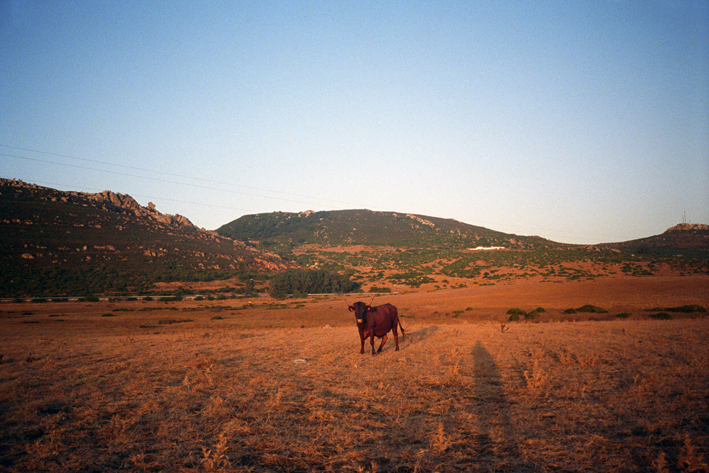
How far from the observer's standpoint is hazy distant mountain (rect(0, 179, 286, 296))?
51.9 metres

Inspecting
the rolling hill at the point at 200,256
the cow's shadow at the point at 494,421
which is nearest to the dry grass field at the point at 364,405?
the cow's shadow at the point at 494,421

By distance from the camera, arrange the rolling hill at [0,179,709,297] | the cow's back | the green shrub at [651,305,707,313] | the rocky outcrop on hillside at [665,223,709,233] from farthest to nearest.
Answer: the rocky outcrop on hillside at [665,223,709,233] → the rolling hill at [0,179,709,297] → the green shrub at [651,305,707,313] → the cow's back

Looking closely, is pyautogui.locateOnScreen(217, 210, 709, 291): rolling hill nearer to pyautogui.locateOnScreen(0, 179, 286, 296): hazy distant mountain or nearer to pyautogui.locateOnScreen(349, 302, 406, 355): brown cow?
pyautogui.locateOnScreen(0, 179, 286, 296): hazy distant mountain

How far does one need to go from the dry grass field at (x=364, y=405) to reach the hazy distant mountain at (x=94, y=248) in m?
45.7

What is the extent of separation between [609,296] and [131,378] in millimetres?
38223

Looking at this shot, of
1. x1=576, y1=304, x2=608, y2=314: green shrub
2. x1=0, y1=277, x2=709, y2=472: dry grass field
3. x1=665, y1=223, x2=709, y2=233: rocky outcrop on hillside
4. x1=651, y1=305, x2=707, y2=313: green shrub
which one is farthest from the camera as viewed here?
x1=665, y1=223, x2=709, y2=233: rocky outcrop on hillside

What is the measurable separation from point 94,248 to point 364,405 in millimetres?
70241

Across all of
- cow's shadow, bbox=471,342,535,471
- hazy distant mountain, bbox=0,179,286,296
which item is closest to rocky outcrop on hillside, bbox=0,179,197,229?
hazy distant mountain, bbox=0,179,286,296

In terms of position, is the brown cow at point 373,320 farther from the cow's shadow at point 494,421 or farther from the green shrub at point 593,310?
the green shrub at point 593,310

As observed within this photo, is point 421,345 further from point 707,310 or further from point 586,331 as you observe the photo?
point 707,310

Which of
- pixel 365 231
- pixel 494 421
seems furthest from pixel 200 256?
pixel 494 421

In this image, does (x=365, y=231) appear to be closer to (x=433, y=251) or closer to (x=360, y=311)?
(x=433, y=251)

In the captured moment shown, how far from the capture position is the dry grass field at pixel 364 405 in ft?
16.7

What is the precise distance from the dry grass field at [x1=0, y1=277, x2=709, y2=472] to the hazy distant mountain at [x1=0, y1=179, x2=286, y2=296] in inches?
1800
